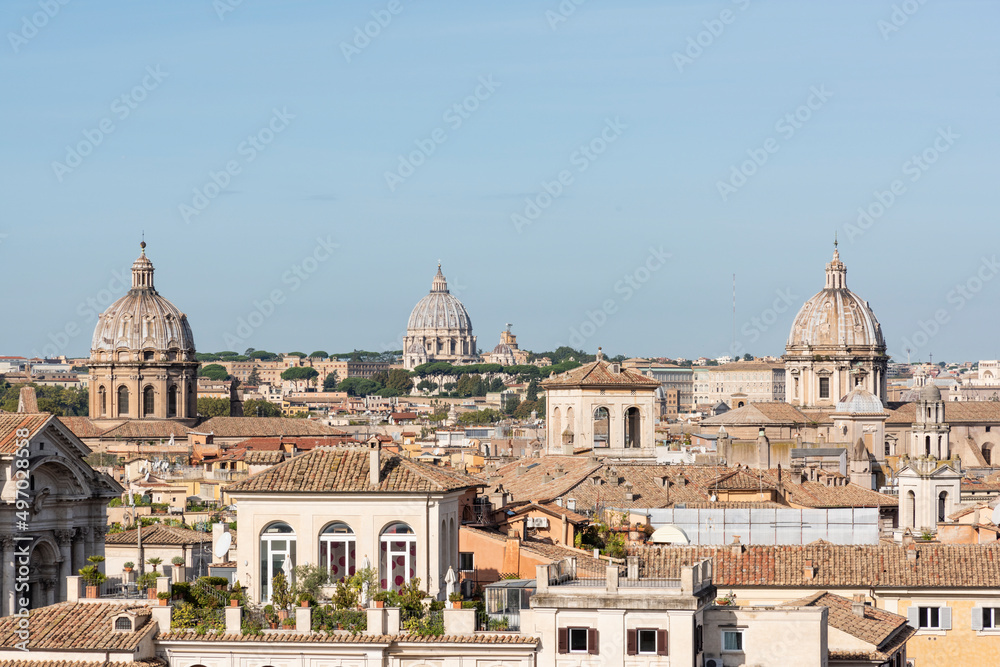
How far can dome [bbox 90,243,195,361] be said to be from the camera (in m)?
123

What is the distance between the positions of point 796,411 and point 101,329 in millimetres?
38736

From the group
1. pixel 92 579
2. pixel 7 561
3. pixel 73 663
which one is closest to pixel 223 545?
pixel 92 579

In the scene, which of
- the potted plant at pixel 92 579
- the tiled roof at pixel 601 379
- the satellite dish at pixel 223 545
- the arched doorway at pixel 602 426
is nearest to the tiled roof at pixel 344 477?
the satellite dish at pixel 223 545

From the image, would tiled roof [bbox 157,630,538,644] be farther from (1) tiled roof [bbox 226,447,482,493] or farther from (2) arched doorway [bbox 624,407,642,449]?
(2) arched doorway [bbox 624,407,642,449]

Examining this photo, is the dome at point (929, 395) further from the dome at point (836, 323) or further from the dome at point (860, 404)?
the dome at point (836, 323)

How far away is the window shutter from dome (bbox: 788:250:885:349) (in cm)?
10392

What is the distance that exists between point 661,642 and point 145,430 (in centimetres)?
9270

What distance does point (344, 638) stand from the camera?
82.4 ft

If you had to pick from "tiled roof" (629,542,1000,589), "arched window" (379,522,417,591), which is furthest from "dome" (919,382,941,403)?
"arched window" (379,522,417,591)

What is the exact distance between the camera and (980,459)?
114 metres

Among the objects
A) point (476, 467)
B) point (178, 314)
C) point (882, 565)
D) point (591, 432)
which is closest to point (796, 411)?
point (178, 314)

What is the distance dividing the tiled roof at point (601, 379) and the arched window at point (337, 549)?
27.2m

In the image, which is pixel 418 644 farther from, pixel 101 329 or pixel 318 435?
→ pixel 101 329

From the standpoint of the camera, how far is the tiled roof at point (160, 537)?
42.4m
